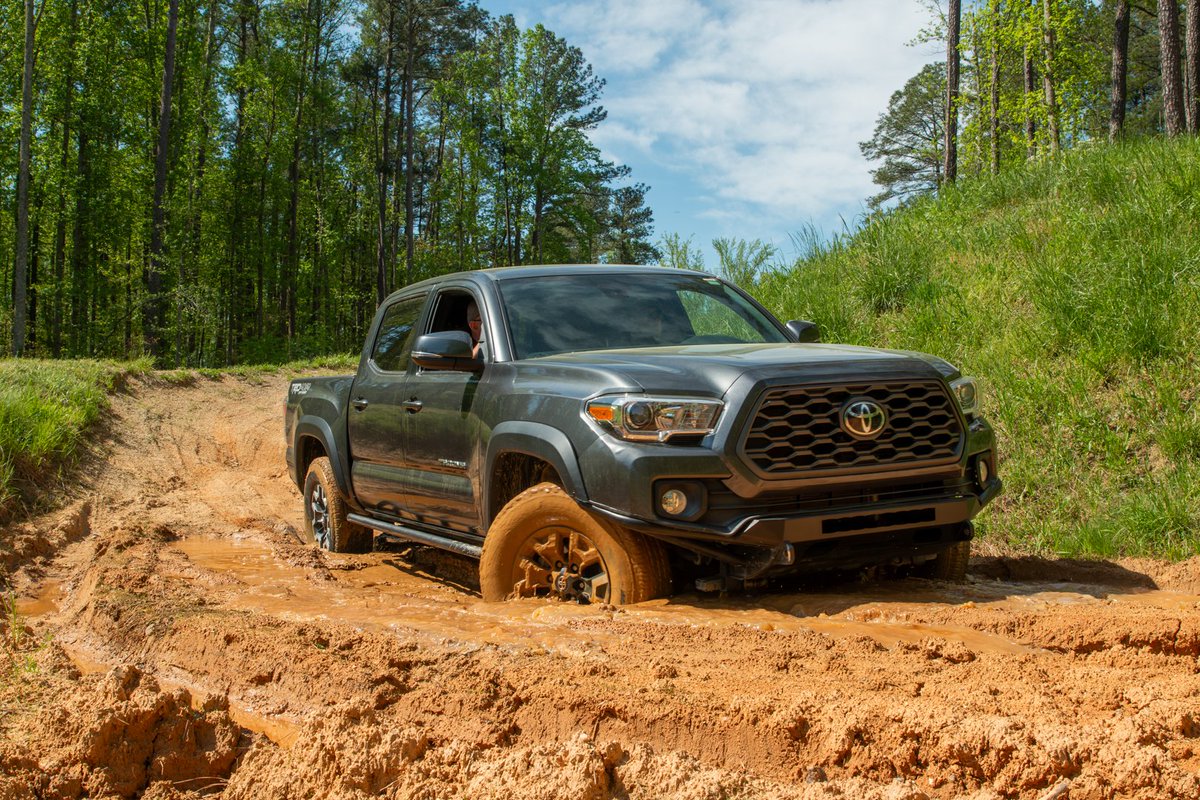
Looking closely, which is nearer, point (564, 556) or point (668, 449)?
point (668, 449)

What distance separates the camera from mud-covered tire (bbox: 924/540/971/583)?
16.0 feet

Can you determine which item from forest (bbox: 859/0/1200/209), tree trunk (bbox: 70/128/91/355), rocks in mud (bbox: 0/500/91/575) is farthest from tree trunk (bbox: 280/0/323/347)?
rocks in mud (bbox: 0/500/91/575)

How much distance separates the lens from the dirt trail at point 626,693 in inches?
104

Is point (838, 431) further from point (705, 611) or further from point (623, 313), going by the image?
point (623, 313)

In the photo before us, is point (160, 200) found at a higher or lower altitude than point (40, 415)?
higher

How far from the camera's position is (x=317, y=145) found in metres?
45.1

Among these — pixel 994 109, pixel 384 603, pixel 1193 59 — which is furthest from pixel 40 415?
pixel 994 109

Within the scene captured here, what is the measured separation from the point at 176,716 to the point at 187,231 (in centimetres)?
3636

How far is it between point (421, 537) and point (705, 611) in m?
2.26

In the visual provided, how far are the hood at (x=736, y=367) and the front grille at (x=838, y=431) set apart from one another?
0.06 metres

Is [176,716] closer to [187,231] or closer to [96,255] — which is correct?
[187,231]

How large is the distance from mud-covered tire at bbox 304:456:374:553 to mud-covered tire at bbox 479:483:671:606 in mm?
2578

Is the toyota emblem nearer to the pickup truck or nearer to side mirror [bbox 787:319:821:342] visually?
the pickup truck

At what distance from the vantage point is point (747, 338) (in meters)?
5.80
